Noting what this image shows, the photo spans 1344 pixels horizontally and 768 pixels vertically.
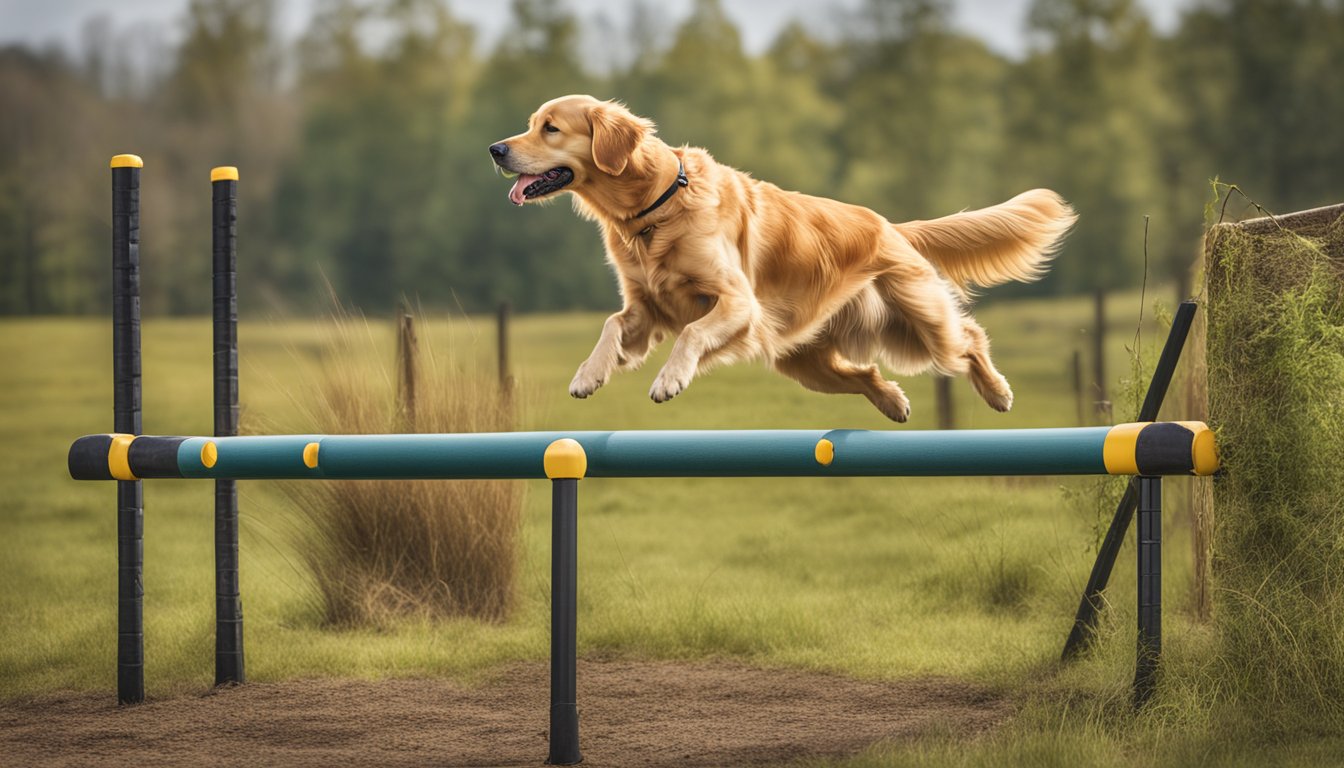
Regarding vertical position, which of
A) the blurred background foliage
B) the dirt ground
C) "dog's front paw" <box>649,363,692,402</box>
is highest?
the blurred background foliage

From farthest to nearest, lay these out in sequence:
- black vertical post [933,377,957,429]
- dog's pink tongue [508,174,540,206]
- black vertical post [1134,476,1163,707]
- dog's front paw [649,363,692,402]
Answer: black vertical post [933,377,957,429] → black vertical post [1134,476,1163,707] → dog's pink tongue [508,174,540,206] → dog's front paw [649,363,692,402]

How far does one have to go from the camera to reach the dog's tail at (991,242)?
183 inches

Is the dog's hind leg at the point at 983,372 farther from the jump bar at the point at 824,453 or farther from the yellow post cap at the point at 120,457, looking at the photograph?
→ the yellow post cap at the point at 120,457

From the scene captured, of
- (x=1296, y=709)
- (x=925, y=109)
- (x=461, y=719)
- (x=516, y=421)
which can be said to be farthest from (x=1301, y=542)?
(x=925, y=109)

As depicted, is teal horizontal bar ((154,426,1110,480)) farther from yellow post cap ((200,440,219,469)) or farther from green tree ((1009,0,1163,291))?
green tree ((1009,0,1163,291))

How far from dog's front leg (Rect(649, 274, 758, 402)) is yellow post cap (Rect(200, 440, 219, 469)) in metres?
2.08

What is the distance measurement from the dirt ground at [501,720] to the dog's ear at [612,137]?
6.26 ft

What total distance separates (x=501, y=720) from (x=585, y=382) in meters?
1.92

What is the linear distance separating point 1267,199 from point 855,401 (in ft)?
66.8

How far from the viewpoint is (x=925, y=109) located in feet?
109

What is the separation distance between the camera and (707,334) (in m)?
3.80

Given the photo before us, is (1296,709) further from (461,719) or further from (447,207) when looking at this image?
(447,207)

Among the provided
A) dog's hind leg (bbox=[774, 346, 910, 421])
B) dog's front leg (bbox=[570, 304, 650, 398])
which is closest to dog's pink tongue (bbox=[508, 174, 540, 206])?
dog's front leg (bbox=[570, 304, 650, 398])

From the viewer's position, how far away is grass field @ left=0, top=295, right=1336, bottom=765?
205 inches
